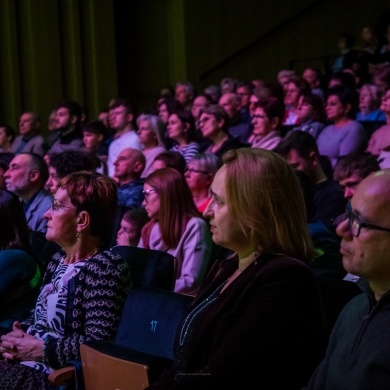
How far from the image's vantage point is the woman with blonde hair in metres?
2.11

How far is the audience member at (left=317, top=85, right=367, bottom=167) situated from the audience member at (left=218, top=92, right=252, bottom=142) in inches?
39.7

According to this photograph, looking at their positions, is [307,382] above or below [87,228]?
below

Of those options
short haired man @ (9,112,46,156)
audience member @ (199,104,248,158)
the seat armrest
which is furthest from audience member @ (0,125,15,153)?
the seat armrest

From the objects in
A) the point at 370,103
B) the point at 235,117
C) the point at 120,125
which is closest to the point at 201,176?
the point at 120,125

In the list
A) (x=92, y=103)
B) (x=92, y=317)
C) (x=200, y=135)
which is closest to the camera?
(x=92, y=317)

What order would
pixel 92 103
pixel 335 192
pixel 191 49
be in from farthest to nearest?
pixel 191 49 → pixel 92 103 → pixel 335 192

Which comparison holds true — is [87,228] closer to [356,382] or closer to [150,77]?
[356,382]

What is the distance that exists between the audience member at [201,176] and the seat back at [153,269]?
1.25 meters

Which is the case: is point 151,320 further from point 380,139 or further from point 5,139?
point 5,139

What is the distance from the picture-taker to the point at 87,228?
2.93 m

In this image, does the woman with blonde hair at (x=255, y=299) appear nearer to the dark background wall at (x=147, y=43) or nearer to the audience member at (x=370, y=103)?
the audience member at (x=370, y=103)

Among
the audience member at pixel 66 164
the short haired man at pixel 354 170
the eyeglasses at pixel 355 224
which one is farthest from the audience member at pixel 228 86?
the eyeglasses at pixel 355 224

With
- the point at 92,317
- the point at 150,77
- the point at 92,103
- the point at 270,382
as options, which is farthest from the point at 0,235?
the point at 150,77

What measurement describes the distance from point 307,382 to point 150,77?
30.0 ft
